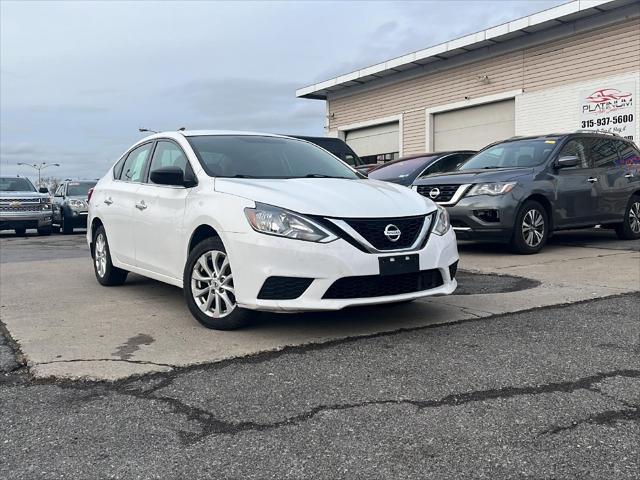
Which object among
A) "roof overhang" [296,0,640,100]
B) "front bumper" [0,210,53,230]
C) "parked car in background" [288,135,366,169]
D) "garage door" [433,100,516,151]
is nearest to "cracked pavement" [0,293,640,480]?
"parked car in background" [288,135,366,169]

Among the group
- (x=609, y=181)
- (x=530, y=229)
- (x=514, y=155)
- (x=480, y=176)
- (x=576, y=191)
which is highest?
(x=514, y=155)

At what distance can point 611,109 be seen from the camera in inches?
581

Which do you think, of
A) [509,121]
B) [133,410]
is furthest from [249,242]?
[509,121]

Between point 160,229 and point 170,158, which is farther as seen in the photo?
point 170,158

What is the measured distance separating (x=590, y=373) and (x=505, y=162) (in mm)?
6174

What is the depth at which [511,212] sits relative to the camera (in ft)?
27.3

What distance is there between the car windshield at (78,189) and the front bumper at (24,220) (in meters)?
1.49

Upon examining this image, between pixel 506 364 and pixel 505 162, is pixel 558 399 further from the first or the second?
pixel 505 162

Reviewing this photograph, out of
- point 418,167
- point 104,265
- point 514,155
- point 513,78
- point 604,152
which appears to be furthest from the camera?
point 513,78

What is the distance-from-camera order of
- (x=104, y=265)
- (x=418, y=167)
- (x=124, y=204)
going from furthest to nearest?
(x=418, y=167) < (x=104, y=265) < (x=124, y=204)

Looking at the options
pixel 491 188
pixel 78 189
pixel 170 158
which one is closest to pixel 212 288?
pixel 170 158

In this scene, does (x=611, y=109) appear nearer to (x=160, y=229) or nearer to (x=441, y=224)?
(x=441, y=224)

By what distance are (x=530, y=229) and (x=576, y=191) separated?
1.17 m

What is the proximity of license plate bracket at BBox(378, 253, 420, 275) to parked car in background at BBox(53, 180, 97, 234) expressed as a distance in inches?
619
